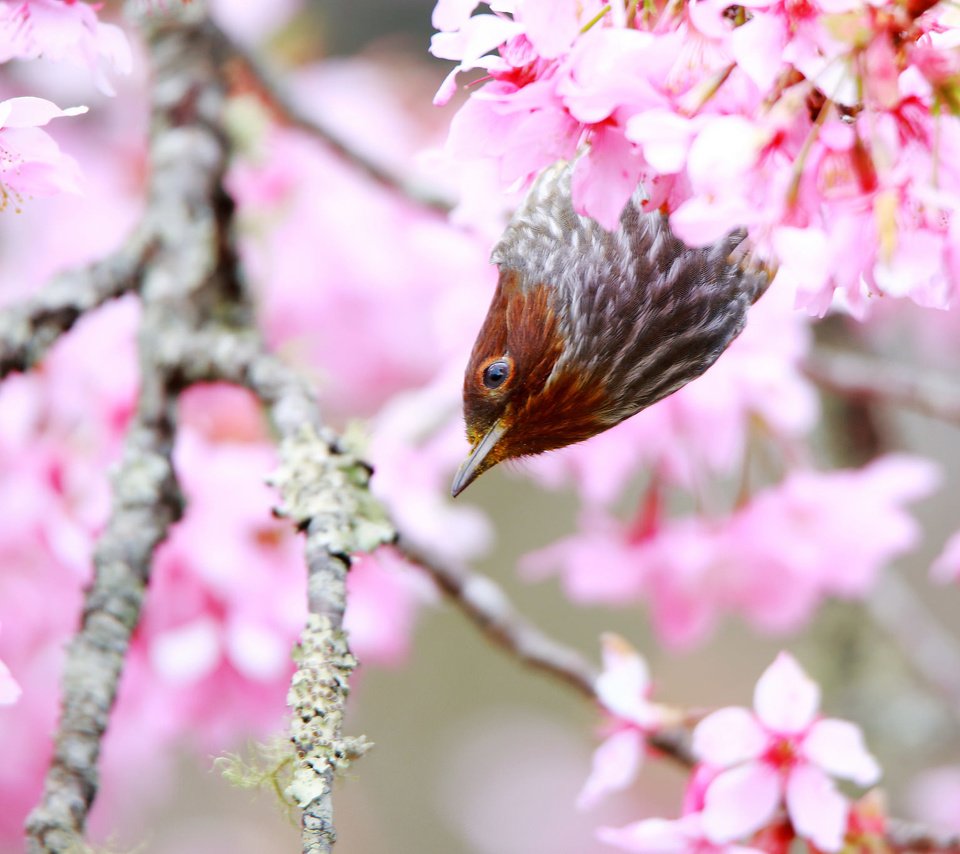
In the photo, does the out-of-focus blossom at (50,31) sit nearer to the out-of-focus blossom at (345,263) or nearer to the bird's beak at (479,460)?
the bird's beak at (479,460)

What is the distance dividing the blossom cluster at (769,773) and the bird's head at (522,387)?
0.62ft

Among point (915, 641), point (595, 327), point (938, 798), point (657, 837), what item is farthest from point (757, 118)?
point (938, 798)

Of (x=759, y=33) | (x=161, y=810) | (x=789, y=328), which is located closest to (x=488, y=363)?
(x=759, y=33)

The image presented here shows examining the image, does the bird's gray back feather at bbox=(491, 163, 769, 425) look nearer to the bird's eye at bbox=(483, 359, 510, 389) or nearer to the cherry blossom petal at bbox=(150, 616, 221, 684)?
the bird's eye at bbox=(483, 359, 510, 389)

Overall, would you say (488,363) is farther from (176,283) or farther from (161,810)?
(161,810)

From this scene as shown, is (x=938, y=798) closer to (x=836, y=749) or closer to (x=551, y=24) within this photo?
(x=836, y=749)

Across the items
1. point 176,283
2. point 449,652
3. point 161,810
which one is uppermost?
point 449,652

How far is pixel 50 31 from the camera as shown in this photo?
1.76ft

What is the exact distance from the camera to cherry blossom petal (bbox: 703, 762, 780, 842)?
63cm

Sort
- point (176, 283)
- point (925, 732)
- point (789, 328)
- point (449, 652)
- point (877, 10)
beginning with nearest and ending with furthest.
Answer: point (877, 10) → point (176, 283) → point (789, 328) → point (925, 732) → point (449, 652)

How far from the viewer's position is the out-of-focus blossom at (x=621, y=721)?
0.73 meters

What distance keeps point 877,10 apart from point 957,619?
2.94 meters

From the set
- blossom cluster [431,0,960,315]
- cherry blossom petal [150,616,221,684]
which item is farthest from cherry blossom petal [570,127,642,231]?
cherry blossom petal [150,616,221,684]

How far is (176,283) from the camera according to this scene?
0.81 metres
